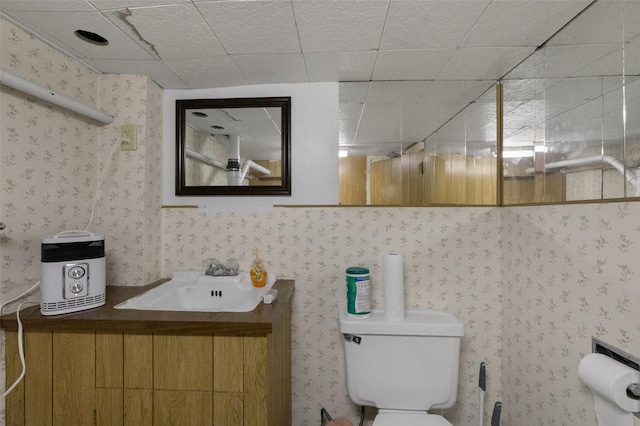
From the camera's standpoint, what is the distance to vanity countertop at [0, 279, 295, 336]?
0.95 metres

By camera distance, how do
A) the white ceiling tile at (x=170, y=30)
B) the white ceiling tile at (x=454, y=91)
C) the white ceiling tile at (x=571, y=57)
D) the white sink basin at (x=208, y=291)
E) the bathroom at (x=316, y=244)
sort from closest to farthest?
the white ceiling tile at (x=571, y=57), the white ceiling tile at (x=170, y=30), the bathroom at (x=316, y=244), the white sink basin at (x=208, y=291), the white ceiling tile at (x=454, y=91)

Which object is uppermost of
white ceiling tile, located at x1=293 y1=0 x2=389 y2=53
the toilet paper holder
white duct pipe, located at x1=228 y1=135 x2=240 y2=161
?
white ceiling tile, located at x1=293 y1=0 x2=389 y2=53

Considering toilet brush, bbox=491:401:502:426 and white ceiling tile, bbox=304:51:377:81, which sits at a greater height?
white ceiling tile, bbox=304:51:377:81

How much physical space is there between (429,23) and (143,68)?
124 cm

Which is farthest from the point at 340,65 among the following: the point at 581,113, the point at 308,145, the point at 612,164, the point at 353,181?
the point at 612,164

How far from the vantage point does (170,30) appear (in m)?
1.07

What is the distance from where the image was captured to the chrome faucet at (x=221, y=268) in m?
1.46

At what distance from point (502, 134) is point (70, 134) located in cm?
198

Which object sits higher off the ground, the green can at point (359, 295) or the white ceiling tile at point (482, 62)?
the white ceiling tile at point (482, 62)

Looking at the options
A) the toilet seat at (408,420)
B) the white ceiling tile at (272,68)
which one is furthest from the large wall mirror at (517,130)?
the toilet seat at (408,420)

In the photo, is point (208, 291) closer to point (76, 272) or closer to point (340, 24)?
point (76, 272)

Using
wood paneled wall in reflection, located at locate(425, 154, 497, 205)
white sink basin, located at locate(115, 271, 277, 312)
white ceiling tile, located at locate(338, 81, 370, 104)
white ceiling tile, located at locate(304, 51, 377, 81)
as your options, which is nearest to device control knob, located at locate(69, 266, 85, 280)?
white sink basin, located at locate(115, 271, 277, 312)

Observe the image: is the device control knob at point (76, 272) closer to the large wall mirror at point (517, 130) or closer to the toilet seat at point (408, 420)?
the large wall mirror at point (517, 130)

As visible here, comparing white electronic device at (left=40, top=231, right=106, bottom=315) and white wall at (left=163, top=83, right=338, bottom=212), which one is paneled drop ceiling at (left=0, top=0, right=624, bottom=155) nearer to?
white wall at (left=163, top=83, right=338, bottom=212)
